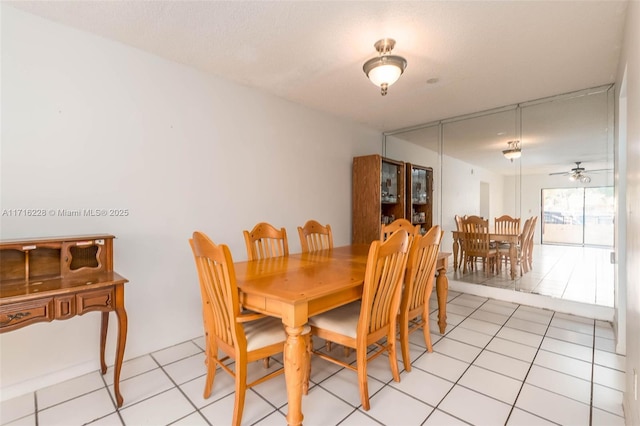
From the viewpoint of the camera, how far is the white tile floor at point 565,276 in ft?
10.1

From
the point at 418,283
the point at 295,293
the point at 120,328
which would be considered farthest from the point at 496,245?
the point at 120,328

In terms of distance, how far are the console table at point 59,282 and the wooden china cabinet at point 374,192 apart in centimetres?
298

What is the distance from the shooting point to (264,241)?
8.49 feet

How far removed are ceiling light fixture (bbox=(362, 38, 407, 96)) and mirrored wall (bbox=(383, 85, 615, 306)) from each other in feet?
7.43

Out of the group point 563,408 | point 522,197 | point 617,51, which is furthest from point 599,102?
point 563,408

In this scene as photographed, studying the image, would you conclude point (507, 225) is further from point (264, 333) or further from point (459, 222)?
point (264, 333)

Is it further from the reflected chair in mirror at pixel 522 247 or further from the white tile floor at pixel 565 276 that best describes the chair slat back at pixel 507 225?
the white tile floor at pixel 565 276

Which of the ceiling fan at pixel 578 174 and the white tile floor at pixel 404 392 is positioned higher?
the ceiling fan at pixel 578 174

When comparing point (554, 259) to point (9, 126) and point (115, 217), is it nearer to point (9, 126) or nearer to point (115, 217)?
point (115, 217)

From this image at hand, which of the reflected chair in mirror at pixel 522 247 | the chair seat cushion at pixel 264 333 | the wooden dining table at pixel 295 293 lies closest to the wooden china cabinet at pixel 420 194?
the reflected chair in mirror at pixel 522 247

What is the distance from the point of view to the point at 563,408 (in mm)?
1685

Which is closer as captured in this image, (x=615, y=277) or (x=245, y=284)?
(x=245, y=284)

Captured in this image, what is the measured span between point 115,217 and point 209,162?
2.91ft

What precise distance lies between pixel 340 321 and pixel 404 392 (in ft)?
2.01
